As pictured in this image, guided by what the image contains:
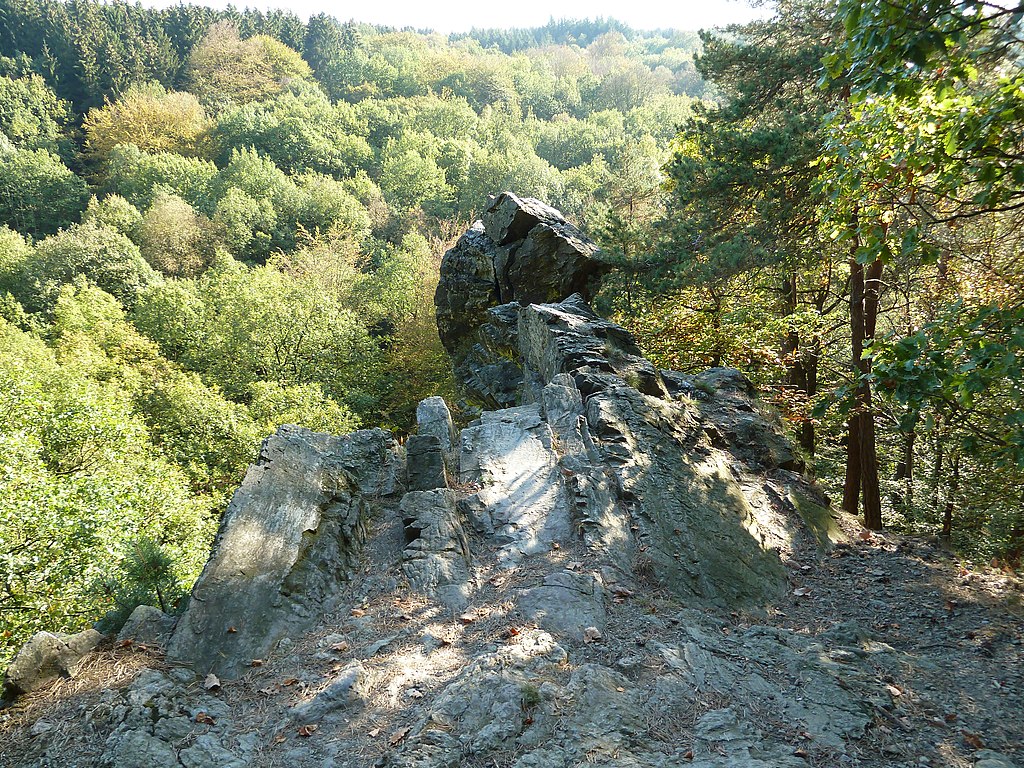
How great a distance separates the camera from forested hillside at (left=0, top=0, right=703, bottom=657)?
1405 cm

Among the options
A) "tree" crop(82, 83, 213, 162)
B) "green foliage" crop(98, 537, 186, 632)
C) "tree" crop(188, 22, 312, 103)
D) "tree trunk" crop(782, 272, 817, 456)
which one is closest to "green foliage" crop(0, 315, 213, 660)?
"green foliage" crop(98, 537, 186, 632)

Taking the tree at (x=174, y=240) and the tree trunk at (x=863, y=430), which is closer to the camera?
the tree trunk at (x=863, y=430)

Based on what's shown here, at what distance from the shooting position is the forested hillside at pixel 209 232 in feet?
46.1

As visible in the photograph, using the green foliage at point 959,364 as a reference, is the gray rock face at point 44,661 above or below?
below

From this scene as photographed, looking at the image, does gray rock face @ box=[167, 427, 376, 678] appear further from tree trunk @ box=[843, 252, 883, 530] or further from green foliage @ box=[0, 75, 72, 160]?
green foliage @ box=[0, 75, 72, 160]

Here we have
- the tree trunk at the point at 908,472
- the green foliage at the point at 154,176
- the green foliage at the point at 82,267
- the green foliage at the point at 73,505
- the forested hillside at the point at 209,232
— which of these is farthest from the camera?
the green foliage at the point at 154,176

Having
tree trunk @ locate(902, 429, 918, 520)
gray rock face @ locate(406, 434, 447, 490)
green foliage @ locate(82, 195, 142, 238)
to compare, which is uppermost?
green foliage @ locate(82, 195, 142, 238)

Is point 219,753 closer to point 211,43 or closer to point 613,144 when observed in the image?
point 613,144

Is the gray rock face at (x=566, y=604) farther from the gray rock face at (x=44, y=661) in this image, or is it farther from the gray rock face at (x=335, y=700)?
the gray rock face at (x=44, y=661)

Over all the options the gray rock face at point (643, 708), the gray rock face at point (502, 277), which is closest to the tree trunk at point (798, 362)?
the gray rock face at point (502, 277)

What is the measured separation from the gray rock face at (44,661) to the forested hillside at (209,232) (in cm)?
56

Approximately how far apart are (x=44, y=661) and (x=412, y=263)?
37.6 m

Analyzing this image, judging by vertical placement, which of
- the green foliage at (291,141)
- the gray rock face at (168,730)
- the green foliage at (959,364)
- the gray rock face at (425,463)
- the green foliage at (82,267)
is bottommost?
the gray rock face at (168,730)

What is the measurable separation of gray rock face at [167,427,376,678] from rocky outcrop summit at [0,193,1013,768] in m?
0.02
